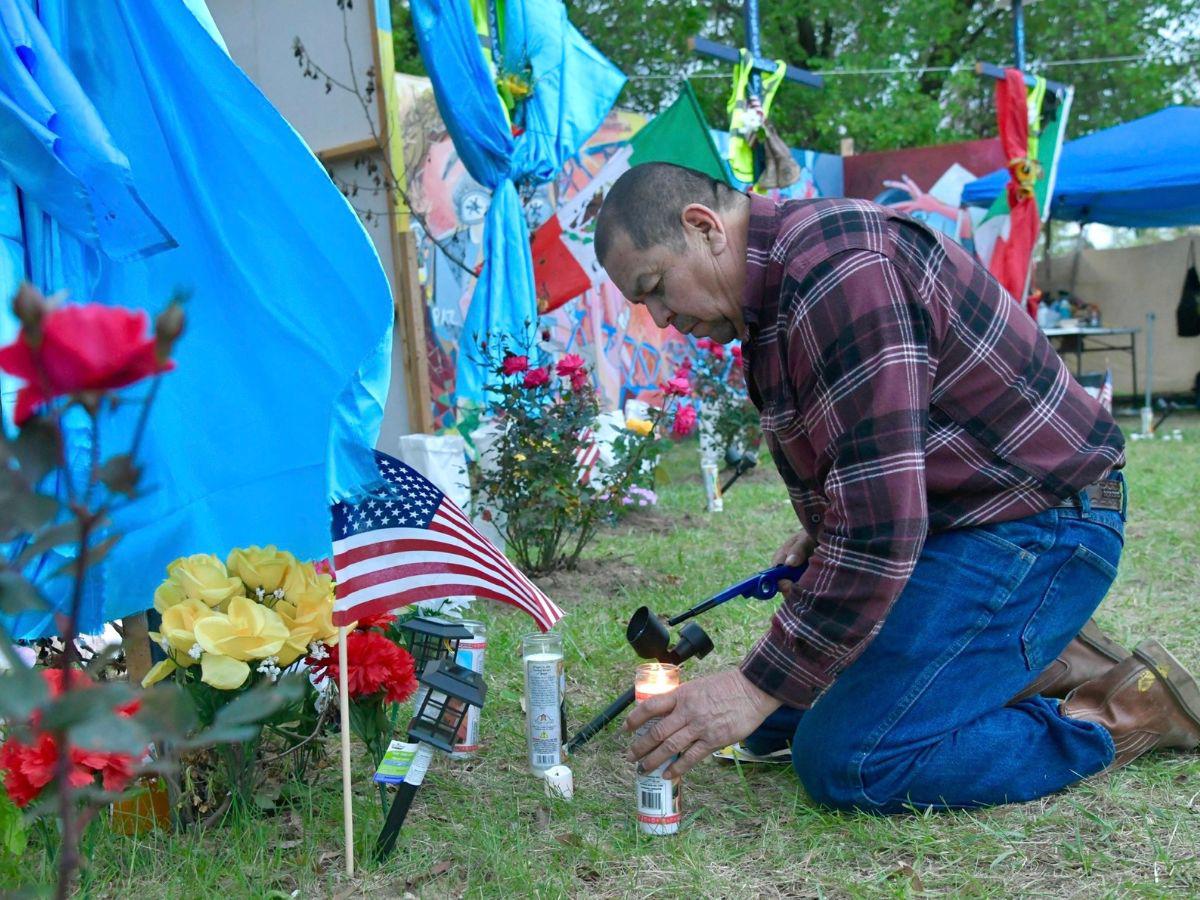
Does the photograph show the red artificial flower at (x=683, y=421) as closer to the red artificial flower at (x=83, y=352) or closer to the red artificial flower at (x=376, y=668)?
the red artificial flower at (x=376, y=668)

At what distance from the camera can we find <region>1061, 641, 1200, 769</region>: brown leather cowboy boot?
8.20 feet

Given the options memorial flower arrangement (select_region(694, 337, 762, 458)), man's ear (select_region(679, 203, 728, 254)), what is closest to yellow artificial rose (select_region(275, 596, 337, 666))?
man's ear (select_region(679, 203, 728, 254))

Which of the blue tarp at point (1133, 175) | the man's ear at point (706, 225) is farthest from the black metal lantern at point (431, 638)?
the blue tarp at point (1133, 175)

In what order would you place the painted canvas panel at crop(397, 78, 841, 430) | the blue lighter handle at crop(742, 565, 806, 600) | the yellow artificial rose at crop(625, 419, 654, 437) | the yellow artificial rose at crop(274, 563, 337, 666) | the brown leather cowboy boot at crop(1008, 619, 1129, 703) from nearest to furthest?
the yellow artificial rose at crop(274, 563, 337, 666), the brown leather cowboy boot at crop(1008, 619, 1129, 703), the blue lighter handle at crop(742, 565, 806, 600), the yellow artificial rose at crop(625, 419, 654, 437), the painted canvas panel at crop(397, 78, 841, 430)

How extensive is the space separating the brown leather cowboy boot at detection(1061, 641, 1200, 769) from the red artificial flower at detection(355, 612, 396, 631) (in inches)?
64.4

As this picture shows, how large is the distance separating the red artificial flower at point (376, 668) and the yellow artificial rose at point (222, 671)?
204mm

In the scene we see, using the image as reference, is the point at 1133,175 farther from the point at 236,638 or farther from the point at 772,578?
the point at 236,638

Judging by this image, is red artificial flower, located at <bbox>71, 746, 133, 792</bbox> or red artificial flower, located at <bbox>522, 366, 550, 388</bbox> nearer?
red artificial flower, located at <bbox>71, 746, 133, 792</bbox>

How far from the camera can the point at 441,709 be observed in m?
2.03

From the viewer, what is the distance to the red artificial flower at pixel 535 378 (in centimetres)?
448

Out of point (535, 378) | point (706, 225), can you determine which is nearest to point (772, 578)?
point (706, 225)

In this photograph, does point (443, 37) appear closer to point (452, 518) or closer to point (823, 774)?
point (452, 518)

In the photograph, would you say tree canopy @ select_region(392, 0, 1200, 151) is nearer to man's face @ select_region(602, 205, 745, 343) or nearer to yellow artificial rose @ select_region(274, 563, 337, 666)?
man's face @ select_region(602, 205, 745, 343)

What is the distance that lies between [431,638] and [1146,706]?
5.64ft
